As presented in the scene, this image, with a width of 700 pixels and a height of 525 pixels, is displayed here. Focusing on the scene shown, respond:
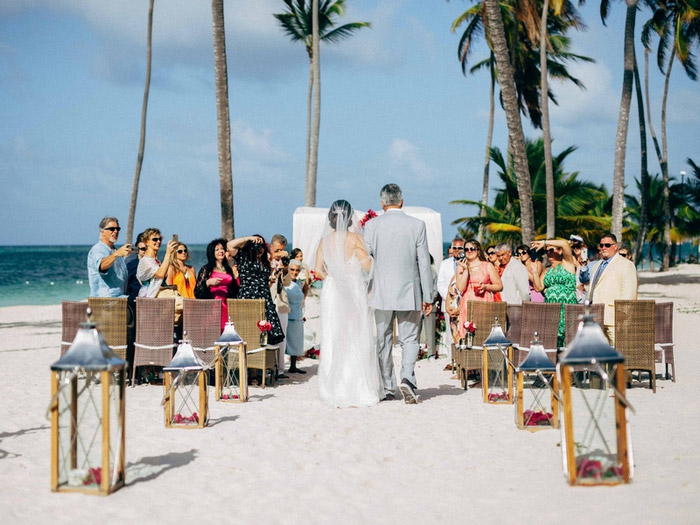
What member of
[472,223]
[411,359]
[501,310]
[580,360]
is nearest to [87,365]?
[580,360]

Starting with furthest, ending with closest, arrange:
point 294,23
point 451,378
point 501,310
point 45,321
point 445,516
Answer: point 294,23, point 45,321, point 451,378, point 501,310, point 445,516

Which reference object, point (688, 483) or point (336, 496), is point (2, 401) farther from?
point (688, 483)

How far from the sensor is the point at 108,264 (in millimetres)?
8914

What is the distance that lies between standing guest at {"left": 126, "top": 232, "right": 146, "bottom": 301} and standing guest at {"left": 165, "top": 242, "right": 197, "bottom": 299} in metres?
0.43

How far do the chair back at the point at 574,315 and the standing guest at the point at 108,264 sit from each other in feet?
16.1

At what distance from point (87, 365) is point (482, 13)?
3239cm

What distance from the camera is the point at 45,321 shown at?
22.4 metres

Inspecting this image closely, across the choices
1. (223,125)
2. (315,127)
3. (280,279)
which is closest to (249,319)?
(280,279)

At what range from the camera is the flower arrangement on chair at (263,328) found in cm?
889

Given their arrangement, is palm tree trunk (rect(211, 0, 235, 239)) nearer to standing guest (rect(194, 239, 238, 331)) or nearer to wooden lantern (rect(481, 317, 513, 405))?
standing guest (rect(194, 239, 238, 331))

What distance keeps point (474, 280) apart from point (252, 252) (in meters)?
2.70

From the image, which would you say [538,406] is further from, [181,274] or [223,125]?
[223,125]

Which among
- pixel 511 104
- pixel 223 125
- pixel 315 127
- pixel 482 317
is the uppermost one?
pixel 315 127

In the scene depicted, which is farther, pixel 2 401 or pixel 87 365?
pixel 2 401
